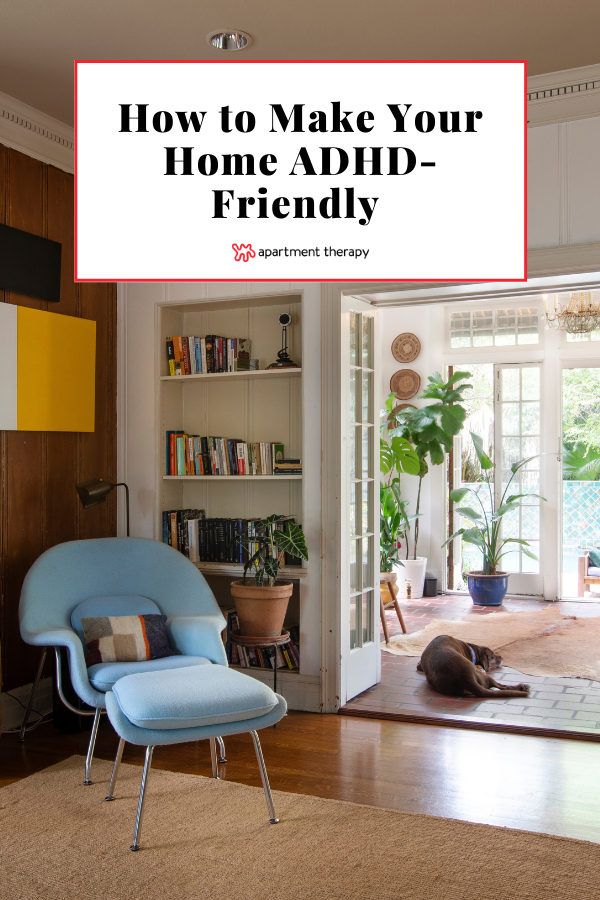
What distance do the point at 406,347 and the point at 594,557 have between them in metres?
2.45

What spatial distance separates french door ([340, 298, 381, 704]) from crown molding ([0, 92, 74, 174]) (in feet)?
5.25

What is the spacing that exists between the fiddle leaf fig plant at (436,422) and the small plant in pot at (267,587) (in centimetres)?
329

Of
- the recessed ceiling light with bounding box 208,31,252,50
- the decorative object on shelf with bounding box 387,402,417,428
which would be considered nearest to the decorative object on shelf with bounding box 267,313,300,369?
the recessed ceiling light with bounding box 208,31,252,50

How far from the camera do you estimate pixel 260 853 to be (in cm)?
279

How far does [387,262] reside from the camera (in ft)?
9.09

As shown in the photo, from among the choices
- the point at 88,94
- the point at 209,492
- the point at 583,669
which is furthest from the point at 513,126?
the point at 583,669

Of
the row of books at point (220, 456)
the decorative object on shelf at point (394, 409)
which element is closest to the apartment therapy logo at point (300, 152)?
the row of books at point (220, 456)

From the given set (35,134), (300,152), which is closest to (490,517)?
(35,134)

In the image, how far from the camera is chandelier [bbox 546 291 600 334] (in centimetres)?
704

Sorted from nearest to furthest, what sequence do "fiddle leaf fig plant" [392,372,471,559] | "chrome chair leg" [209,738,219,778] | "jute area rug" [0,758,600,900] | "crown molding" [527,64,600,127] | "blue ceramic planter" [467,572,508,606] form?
"jute area rug" [0,758,600,900] < "chrome chair leg" [209,738,219,778] < "crown molding" [527,64,600,127] < "blue ceramic planter" [467,572,508,606] < "fiddle leaf fig plant" [392,372,471,559]

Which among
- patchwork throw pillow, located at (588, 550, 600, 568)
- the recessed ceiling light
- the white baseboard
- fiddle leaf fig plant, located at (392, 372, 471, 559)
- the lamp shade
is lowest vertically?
the white baseboard

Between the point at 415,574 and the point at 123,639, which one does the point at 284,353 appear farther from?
the point at 415,574

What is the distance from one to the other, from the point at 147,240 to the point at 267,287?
1.79m

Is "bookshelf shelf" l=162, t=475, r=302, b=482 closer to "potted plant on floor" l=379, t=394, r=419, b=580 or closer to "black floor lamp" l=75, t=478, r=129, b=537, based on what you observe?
"black floor lamp" l=75, t=478, r=129, b=537
